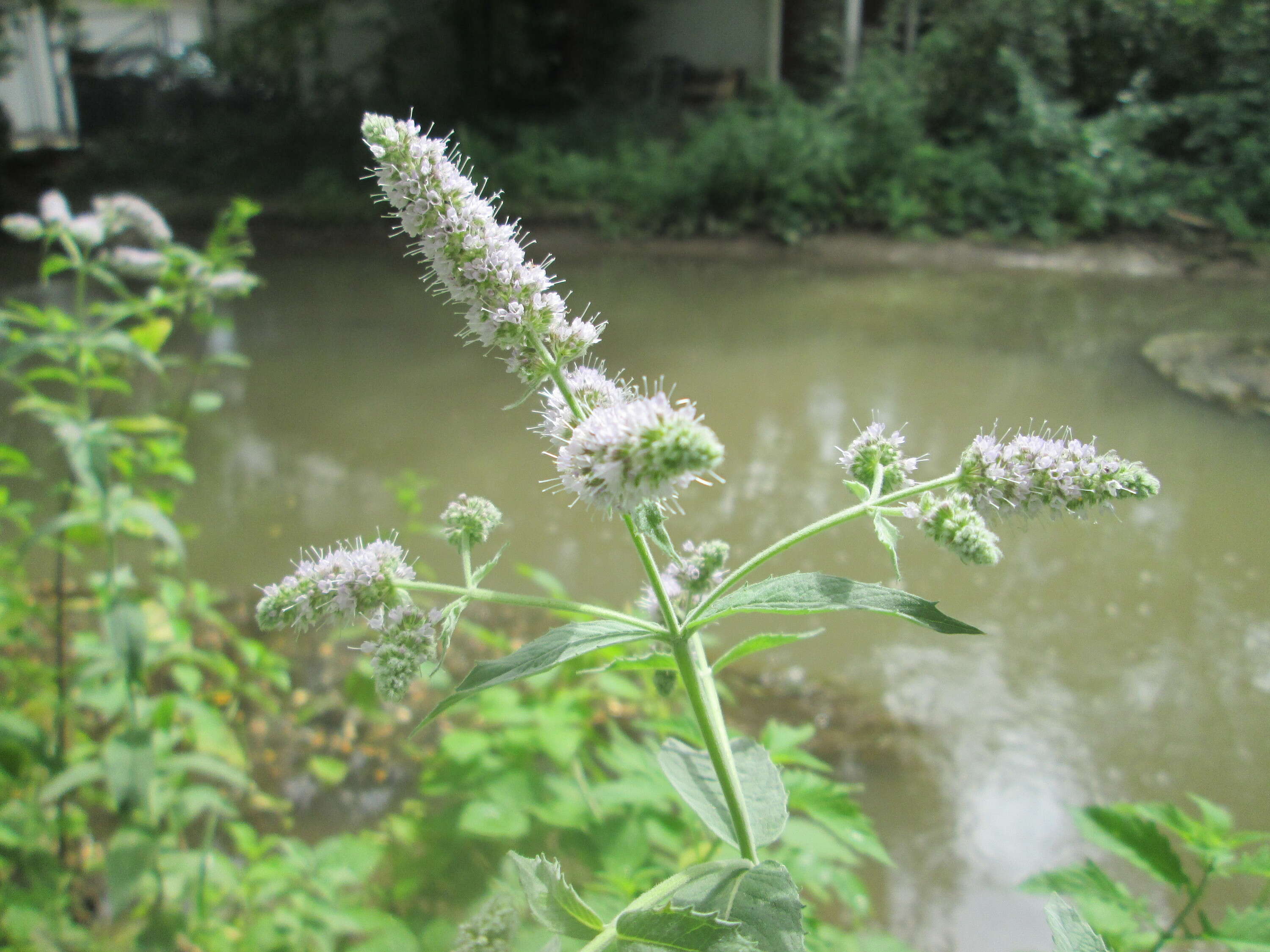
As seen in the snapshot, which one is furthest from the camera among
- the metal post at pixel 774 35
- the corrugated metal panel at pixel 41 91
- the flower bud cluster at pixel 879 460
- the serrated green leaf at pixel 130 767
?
the corrugated metal panel at pixel 41 91

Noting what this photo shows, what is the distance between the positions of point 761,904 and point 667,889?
0.08 m

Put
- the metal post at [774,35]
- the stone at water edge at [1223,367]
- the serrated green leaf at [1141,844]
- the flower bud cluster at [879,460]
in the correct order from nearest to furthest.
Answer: the flower bud cluster at [879,460] < the serrated green leaf at [1141,844] < the stone at water edge at [1223,367] < the metal post at [774,35]

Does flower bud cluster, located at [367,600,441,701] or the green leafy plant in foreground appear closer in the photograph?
flower bud cluster, located at [367,600,441,701]

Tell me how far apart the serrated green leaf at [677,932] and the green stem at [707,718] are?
0.10 metres

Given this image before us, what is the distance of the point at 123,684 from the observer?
71.6 inches

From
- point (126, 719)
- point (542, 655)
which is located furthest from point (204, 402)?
point (542, 655)

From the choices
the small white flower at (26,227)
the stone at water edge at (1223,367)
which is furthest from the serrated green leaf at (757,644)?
the stone at water edge at (1223,367)

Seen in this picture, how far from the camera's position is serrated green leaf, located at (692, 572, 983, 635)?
24.4 inches

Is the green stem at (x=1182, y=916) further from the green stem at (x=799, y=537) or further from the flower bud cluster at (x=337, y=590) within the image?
the flower bud cluster at (x=337, y=590)

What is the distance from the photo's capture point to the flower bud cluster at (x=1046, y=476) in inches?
27.8

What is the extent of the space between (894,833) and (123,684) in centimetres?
188

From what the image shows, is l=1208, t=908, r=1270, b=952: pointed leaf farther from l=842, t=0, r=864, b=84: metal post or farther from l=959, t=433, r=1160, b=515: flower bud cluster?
l=842, t=0, r=864, b=84: metal post

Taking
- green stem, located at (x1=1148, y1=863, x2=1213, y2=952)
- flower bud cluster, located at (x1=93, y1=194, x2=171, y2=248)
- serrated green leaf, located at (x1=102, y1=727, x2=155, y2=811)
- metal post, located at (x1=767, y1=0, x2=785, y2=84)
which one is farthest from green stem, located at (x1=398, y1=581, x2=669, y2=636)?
metal post, located at (x1=767, y1=0, x2=785, y2=84)

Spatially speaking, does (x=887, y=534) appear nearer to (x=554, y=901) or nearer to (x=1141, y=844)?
(x=554, y=901)
